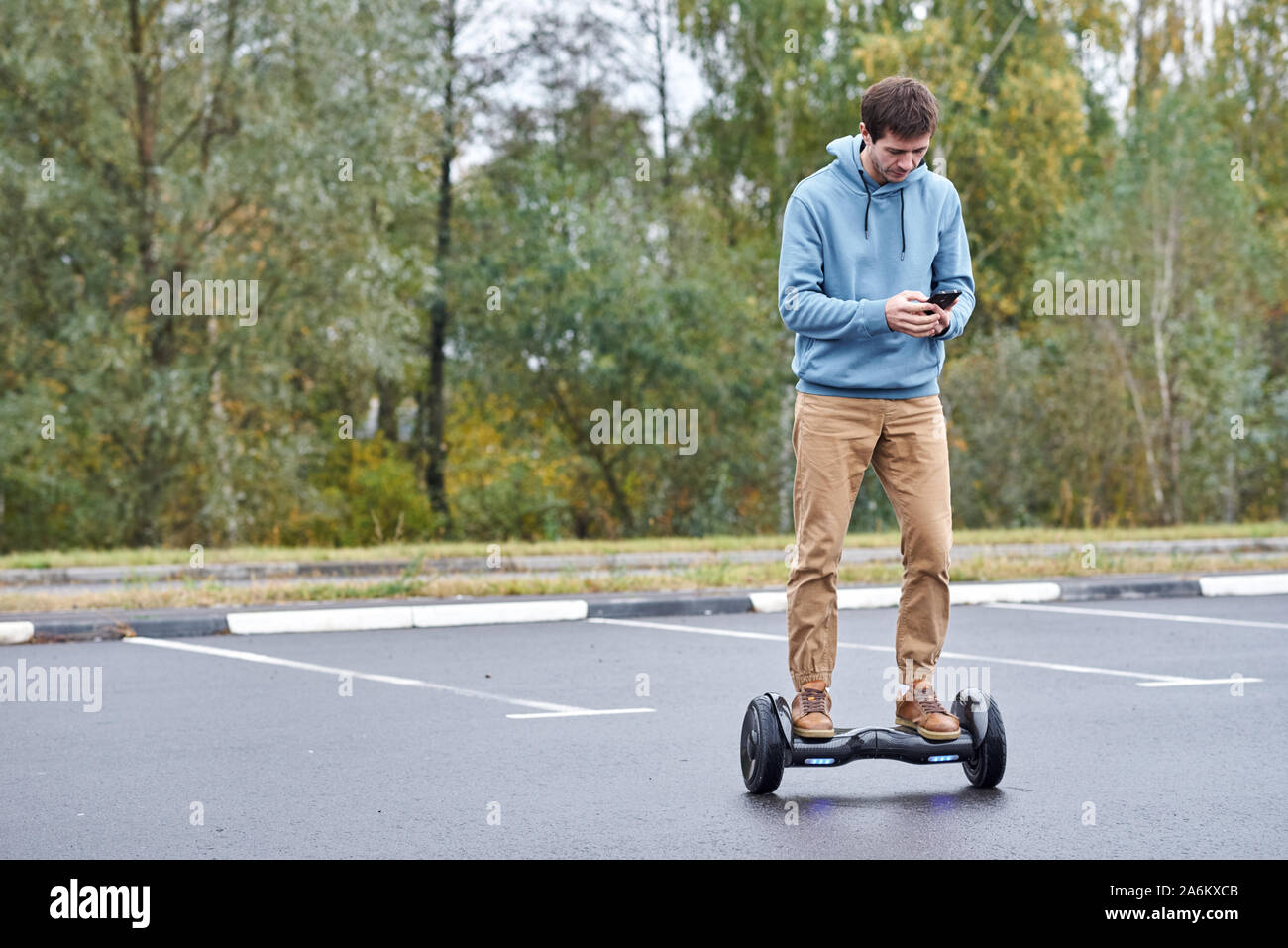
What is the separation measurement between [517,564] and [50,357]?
9.53 meters

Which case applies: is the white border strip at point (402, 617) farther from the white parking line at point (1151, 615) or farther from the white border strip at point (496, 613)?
the white parking line at point (1151, 615)

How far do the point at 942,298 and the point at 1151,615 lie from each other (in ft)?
21.3

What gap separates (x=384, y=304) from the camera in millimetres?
20844

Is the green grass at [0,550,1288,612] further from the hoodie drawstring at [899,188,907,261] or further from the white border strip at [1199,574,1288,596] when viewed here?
the hoodie drawstring at [899,188,907,261]

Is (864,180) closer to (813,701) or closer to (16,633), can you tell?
(813,701)

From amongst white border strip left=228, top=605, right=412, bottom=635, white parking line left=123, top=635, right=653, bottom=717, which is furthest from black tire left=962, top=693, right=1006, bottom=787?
white border strip left=228, top=605, right=412, bottom=635

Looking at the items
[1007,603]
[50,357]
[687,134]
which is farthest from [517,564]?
[687,134]

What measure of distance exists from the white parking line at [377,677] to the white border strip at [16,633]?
58 centimetres

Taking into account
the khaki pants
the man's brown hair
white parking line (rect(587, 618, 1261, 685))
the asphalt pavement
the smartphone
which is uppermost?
the man's brown hair

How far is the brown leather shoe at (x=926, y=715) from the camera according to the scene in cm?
465

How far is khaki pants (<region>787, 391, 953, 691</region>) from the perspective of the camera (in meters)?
4.64

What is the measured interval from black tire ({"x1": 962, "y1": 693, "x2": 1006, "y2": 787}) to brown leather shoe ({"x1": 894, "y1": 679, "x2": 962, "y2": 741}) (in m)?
0.10

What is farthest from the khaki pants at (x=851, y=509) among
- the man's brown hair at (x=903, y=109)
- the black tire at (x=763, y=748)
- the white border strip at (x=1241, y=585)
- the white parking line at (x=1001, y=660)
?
the white border strip at (x=1241, y=585)

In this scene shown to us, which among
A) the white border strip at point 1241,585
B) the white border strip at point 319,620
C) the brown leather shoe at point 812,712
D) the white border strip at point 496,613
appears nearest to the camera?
the brown leather shoe at point 812,712
